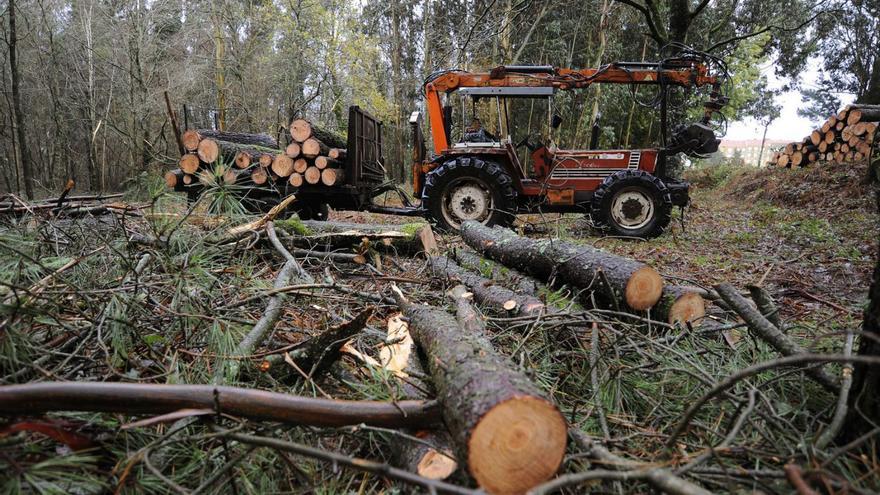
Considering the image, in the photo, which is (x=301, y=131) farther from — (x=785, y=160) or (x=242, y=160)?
(x=785, y=160)

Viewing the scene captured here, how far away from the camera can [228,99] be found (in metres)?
17.0

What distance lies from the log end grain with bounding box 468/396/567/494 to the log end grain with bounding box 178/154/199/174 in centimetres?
644

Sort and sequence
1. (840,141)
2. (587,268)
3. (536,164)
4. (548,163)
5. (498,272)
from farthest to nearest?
(840,141), (536,164), (548,163), (498,272), (587,268)

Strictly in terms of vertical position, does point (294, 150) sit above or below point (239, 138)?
below

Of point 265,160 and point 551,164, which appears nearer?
point 265,160

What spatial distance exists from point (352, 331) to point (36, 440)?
1.11 metres

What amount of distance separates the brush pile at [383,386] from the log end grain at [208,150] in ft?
11.0

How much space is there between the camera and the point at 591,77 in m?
7.18

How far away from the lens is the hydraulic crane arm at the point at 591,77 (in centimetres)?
705

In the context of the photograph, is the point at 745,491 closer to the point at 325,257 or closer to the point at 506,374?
the point at 506,374

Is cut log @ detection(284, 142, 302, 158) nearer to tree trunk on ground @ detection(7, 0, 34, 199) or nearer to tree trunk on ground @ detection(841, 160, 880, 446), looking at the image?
tree trunk on ground @ detection(841, 160, 880, 446)

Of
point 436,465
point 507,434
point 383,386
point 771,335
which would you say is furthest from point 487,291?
point 507,434

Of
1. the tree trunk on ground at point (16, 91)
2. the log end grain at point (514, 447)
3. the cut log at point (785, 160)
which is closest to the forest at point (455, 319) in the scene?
the log end grain at point (514, 447)

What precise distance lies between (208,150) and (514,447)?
Result: 6.54m
